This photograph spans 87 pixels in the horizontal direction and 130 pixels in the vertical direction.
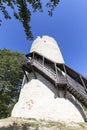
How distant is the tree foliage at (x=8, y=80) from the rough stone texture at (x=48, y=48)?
482 cm

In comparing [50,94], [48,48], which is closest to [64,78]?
[50,94]

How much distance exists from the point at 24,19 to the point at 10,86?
20.0 meters

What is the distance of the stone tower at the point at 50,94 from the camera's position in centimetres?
1555

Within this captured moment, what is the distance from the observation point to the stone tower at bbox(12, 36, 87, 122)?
15547mm

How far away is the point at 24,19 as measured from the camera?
221 inches

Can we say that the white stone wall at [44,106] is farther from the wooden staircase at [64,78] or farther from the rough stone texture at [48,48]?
the rough stone texture at [48,48]

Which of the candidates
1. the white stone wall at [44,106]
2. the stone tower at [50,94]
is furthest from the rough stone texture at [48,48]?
the white stone wall at [44,106]

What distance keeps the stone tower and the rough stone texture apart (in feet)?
4.02

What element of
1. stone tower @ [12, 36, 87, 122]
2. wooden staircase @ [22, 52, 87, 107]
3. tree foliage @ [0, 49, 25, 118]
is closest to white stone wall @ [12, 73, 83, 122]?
stone tower @ [12, 36, 87, 122]

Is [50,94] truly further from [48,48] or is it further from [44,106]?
[48,48]

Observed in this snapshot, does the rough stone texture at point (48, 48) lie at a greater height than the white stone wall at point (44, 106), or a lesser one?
greater

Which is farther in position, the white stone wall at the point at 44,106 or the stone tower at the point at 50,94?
the stone tower at the point at 50,94

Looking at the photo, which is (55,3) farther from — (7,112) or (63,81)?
(7,112)

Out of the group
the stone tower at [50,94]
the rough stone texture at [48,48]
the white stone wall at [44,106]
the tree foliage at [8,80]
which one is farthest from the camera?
the tree foliage at [8,80]
